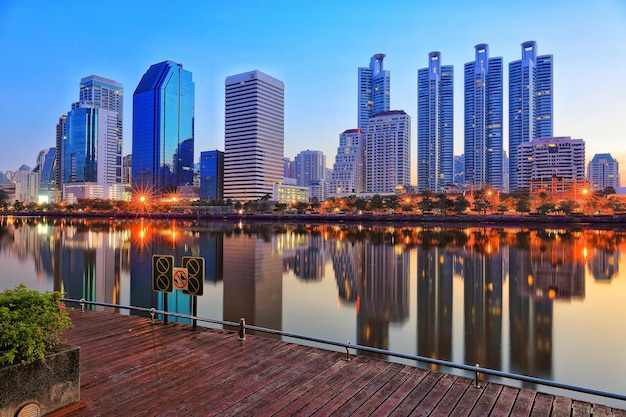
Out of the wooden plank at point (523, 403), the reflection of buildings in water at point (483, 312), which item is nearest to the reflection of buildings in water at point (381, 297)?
the reflection of buildings in water at point (483, 312)

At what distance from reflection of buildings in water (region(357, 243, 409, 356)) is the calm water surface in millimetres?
67

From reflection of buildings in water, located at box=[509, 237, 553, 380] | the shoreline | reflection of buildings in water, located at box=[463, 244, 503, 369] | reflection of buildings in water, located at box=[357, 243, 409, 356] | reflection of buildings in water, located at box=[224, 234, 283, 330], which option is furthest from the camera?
the shoreline

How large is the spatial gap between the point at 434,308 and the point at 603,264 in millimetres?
25066

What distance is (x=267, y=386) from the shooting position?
650 centimetres

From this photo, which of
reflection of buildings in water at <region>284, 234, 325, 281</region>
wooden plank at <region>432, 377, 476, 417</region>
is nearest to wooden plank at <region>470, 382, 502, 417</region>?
wooden plank at <region>432, 377, 476, 417</region>

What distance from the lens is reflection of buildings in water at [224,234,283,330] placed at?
59.4 ft

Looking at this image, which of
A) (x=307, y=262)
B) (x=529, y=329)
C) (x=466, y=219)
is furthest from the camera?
(x=466, y=219)

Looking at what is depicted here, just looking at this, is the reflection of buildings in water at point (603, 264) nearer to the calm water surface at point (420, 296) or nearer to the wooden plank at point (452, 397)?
the calm water surface at point (420, 296)

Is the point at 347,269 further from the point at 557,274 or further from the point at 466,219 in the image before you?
the point at 466,219

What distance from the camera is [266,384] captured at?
21.6 feet

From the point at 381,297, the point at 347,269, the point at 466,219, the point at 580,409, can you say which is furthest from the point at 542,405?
the point at 466,219

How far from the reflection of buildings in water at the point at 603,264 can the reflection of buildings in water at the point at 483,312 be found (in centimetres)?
665

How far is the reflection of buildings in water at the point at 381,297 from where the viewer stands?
1548cm

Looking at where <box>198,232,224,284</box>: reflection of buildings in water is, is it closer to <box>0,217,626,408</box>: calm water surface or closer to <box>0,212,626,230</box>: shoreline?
<box>0,217,626,408</box>: calm water surface
